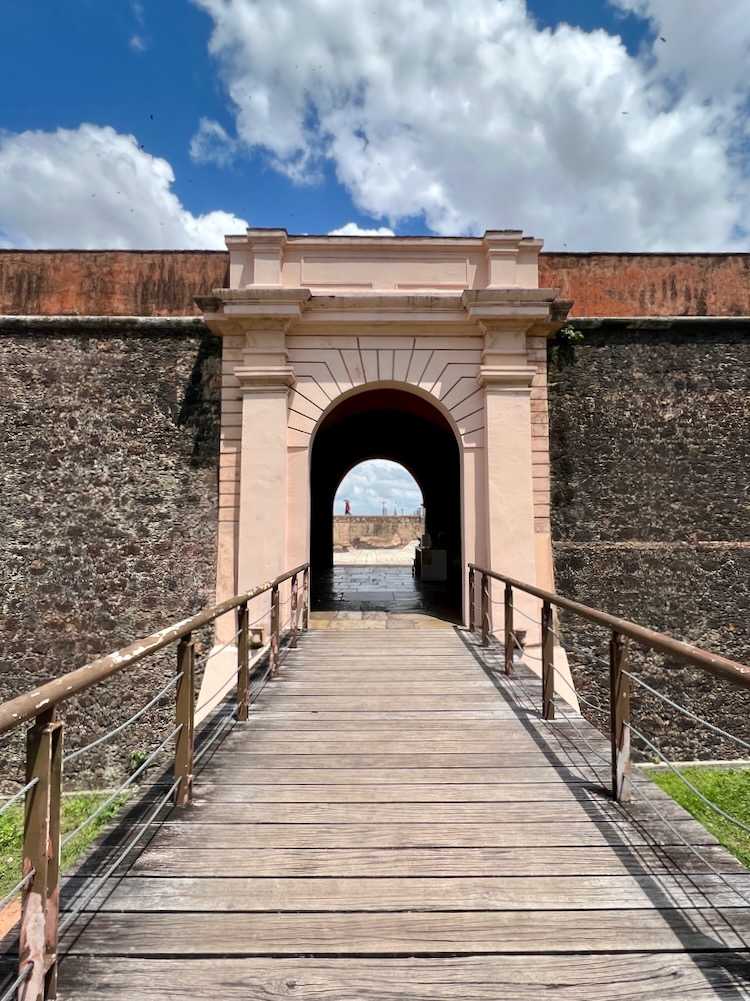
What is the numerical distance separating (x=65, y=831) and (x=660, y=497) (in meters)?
7.60

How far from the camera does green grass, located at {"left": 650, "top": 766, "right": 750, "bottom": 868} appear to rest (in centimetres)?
566

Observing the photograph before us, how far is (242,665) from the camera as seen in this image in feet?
12.6

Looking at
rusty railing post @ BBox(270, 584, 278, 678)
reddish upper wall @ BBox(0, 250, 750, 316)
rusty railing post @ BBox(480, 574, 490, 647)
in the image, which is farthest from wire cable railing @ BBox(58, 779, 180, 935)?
reddish upper wall @ BBox(0, 250, 750, 316)

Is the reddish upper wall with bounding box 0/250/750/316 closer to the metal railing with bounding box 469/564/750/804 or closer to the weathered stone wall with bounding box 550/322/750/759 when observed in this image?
the weathered stone wall with bounding box 550/322/750/759

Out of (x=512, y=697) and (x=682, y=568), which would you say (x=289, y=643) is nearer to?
(x=512, y=697)

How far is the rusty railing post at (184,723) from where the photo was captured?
9.03ft

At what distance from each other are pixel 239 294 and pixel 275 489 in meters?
2.32

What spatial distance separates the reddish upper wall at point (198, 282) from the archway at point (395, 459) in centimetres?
259

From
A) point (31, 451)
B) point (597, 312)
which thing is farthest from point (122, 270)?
point (597, 312)

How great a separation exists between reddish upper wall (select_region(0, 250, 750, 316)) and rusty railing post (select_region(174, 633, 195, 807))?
5.97 metres

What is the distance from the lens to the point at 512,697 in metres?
4.29

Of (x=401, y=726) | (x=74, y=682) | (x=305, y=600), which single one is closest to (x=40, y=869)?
(x=74, y=682)

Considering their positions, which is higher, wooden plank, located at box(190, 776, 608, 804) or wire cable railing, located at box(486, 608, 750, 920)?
wire cable railing, located at box(486, 608, 750, 920)

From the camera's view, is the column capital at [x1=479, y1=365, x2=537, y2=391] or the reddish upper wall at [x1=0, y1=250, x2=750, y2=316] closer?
the column capital at [x1=479, y1=365, x2=537, y2=391]
